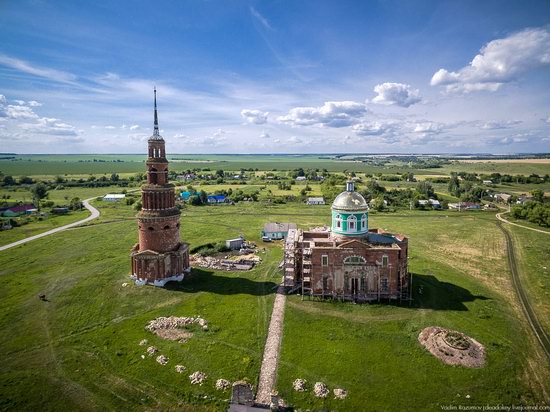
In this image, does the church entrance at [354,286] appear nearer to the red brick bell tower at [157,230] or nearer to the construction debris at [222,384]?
the construction debris at [222,384]

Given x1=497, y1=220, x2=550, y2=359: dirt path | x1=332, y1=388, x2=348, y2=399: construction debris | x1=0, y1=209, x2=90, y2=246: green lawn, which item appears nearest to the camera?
x1=332, y1=388, x2=348, y2=399: construction debris

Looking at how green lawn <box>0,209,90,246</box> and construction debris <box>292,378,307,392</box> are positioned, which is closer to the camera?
construction debris <box>292,378,307,392</box>

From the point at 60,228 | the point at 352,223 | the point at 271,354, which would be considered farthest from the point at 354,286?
the point at 60,228

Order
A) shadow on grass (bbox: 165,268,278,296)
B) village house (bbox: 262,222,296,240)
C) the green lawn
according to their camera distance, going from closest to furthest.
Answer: shadow on grass (bbox: 165,268,278,296) < village house (bbox: 262,222,296,240) < the green lawn

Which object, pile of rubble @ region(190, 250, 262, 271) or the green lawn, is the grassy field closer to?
pile of rubble @ region(190, 250, 262, 271)

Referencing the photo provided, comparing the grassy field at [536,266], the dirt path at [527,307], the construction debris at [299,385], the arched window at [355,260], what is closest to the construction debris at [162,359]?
the construction debris at [299,385]

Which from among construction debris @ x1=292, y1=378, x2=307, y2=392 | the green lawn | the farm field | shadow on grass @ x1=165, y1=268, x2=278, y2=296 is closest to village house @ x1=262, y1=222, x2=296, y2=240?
the farm field

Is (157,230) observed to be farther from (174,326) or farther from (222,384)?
(222,384)
